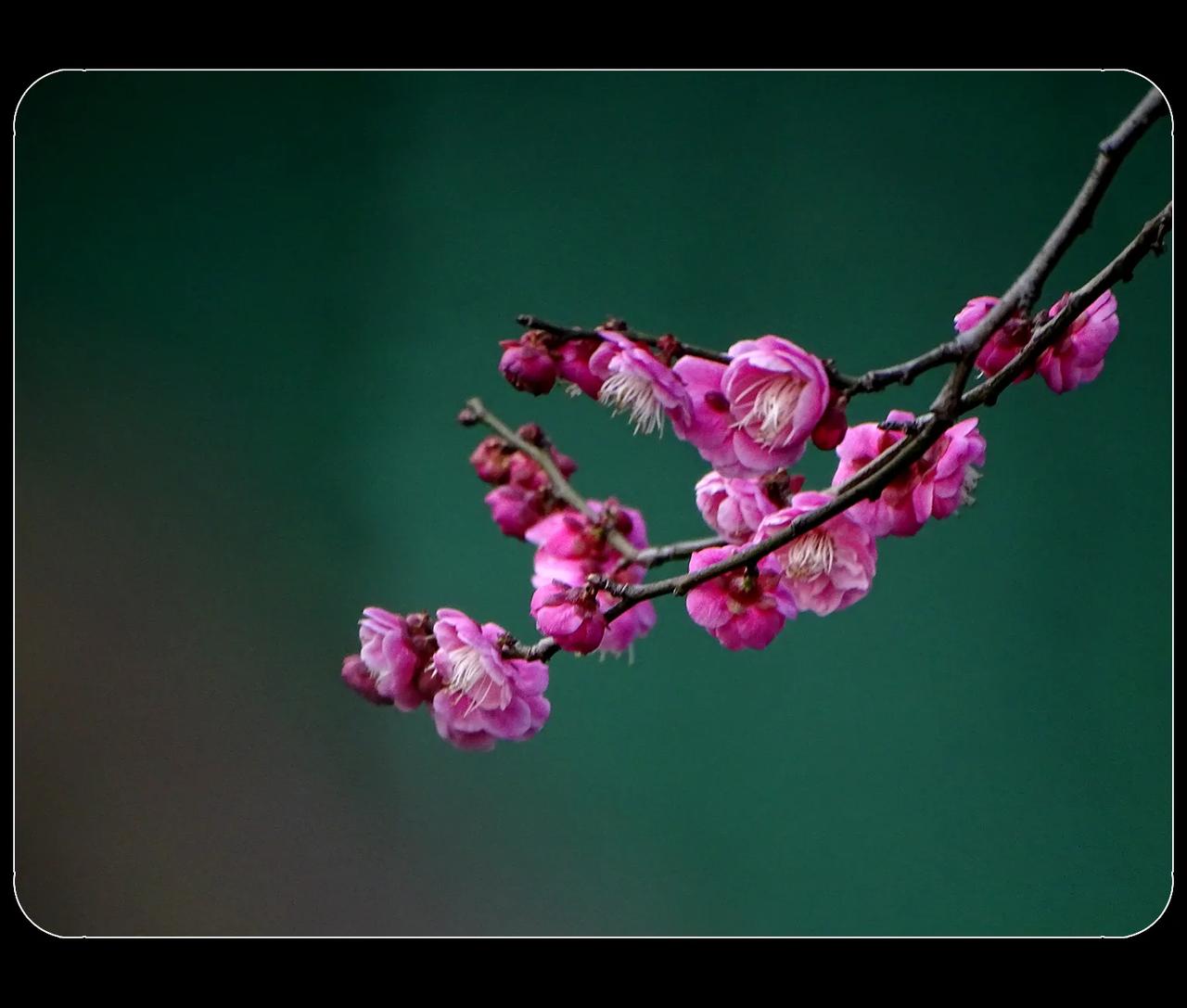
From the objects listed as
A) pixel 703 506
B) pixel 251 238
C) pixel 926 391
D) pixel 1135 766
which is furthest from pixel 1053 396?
pixel 251 238

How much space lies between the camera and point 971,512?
3.97 ft

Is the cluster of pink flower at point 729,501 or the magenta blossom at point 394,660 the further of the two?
the magenta blossom at point 394,660

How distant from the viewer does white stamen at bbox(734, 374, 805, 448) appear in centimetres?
50

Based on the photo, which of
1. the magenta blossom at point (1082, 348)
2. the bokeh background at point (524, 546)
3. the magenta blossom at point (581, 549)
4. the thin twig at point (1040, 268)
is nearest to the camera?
the thin twig at point (1040, 268)

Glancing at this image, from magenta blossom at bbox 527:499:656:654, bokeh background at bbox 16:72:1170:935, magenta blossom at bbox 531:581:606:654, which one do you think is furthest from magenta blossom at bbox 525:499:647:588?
bokeh background at bbox 16:72:1170:935

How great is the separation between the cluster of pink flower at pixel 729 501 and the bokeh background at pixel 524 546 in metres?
0.43

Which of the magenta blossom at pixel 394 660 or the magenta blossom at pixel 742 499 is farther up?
the magenta blossom at pixel 742 499

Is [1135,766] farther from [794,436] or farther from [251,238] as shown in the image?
[251,238]

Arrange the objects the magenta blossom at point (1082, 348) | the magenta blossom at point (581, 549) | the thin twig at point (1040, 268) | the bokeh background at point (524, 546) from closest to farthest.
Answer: the thin twig at point (1040, 268) < the magenta blossom at point (1082, 348) < the magenta blossom at point (581, 549) < the bokeh background at point (524, 546)

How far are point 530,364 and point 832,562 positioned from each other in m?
0.19

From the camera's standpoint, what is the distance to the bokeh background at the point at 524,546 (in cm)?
101

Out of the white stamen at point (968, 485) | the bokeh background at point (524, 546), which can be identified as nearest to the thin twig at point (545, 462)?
the white stamen at point (968, 485)

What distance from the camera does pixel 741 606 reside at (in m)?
0.58

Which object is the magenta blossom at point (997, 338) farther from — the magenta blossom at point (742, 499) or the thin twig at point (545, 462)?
the thin twig at point (545, 462)
